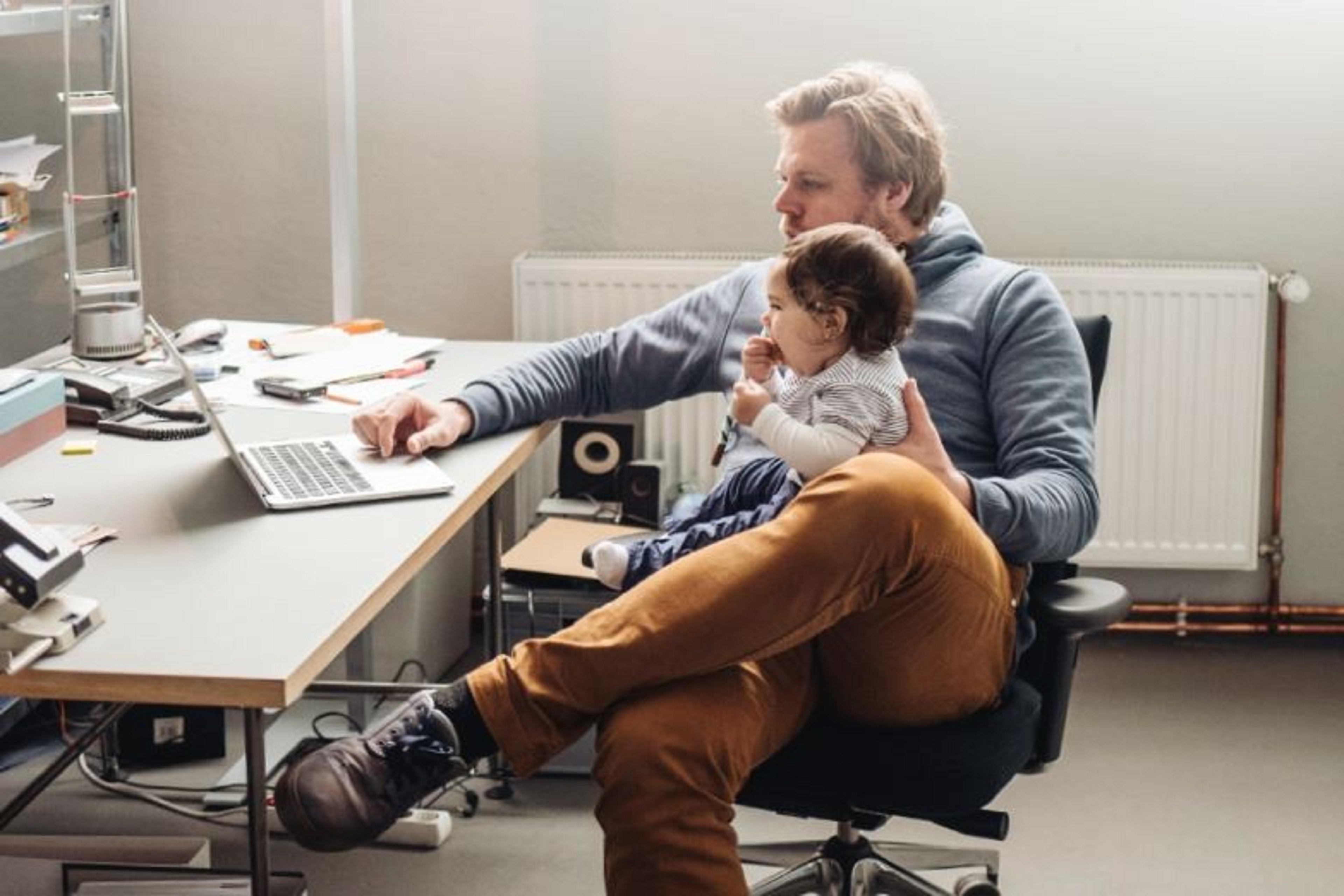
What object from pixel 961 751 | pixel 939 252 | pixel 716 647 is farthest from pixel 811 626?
pixel 939 252

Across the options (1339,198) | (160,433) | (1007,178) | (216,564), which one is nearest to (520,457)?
(160,433)

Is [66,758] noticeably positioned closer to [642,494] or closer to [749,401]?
[749,401]

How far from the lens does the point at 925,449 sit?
2180 millimetres

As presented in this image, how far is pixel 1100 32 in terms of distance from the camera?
354 cm

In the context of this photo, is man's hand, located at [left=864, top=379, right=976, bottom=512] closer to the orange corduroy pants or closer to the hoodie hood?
the orange corduroy pants

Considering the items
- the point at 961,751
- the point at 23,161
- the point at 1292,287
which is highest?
the point at 23,161

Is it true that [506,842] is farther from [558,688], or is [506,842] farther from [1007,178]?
[1007,178]

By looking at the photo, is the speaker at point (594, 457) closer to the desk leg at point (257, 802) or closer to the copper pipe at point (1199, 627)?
the copper pipe at point (1199, 627)

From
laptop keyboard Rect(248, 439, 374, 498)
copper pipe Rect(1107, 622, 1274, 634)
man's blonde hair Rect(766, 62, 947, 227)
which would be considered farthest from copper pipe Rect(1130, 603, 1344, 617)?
laptop keyboard Rect(248, 439, 374, 498)

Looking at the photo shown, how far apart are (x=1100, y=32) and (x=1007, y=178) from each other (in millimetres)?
313

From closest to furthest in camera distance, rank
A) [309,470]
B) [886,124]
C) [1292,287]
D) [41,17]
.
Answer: [309,470]
[886,124]
[41,17]
[1292,287]

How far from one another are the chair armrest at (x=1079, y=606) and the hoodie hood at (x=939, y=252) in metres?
0.44

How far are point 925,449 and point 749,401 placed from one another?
0.70 ft

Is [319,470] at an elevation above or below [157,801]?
above
